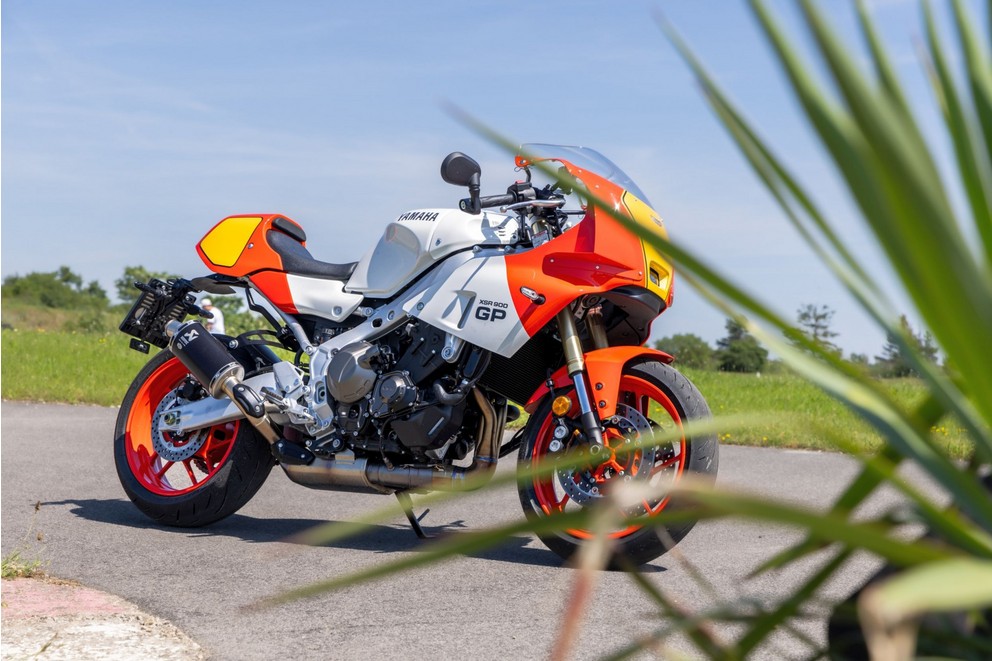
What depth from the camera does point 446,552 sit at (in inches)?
34.6

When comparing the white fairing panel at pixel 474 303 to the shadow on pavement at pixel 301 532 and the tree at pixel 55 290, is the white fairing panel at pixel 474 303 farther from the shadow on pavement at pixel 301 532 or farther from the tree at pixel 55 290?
the tree at pixel 55 290

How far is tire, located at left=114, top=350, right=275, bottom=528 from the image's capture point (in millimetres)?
5250

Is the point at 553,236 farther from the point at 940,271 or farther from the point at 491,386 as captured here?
the point at 940,271

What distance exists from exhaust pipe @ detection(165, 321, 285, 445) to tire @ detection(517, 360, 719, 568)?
130cm

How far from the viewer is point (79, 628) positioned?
3.40 m

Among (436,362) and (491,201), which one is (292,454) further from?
(491,201)

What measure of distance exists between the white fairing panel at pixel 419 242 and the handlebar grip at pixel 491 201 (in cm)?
10

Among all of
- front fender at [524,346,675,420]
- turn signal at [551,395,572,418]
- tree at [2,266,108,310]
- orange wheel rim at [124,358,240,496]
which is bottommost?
tree at [2,266,108,310]

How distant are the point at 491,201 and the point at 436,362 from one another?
777 mm

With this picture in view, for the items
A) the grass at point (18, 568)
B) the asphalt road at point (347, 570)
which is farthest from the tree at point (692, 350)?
the grass at point (18, 568)

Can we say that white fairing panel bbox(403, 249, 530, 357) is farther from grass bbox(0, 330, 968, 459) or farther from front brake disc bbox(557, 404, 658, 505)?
grass bbox(0, 330, 968, 459)

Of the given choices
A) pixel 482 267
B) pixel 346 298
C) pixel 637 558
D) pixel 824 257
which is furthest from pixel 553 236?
pixel 824 257

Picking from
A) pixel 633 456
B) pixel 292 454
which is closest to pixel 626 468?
pixel 633 456

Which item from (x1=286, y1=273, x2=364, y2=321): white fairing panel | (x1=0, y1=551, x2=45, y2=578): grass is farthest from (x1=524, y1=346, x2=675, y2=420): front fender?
(x1=0, y1=551, x2=45, y2=578): grass
